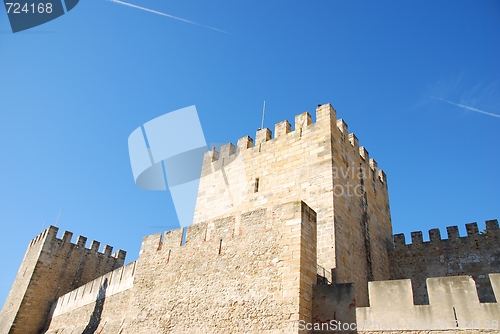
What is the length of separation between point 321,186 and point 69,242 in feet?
58.8

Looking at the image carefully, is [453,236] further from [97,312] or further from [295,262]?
[97,312]

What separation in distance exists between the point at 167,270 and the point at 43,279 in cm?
1463

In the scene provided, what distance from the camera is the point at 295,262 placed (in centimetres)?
761

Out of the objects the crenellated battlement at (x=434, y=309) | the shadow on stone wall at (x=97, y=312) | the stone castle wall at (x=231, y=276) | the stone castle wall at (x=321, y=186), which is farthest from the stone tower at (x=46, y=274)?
the crenellated battlement at (x=434, y=309)

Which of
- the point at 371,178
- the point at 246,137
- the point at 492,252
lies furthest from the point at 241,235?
the point at 492,252

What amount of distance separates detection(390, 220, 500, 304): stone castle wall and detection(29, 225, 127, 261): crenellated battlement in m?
17.6

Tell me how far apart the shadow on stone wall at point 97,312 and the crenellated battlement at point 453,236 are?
11.5m

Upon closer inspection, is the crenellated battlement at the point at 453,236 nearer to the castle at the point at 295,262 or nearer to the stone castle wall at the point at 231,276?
the castle at the point at 295,262

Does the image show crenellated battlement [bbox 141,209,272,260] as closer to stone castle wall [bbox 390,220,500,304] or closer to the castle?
the castle

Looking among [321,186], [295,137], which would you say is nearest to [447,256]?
[321,186]

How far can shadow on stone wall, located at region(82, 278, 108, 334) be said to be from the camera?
1429 centimetres

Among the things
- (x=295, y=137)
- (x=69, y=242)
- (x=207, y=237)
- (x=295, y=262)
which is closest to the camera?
(x=295, y=262)

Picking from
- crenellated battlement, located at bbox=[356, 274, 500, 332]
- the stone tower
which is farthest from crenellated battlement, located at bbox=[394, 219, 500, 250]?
the stone tower

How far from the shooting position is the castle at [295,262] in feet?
23.5
